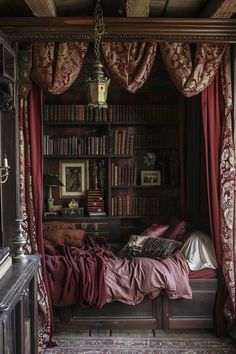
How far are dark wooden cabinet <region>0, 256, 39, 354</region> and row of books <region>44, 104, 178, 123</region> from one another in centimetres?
255

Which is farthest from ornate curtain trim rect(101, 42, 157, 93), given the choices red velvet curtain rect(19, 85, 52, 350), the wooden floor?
the wooden floor

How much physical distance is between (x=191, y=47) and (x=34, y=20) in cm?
123

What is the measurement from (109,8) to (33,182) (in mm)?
1421

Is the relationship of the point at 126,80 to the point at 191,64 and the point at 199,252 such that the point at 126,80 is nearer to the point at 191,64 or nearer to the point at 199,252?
the point at 191,64

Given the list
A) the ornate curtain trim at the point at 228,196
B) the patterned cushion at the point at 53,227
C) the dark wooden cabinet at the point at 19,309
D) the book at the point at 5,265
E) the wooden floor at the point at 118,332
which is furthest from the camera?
the patterned cushion at the point at 53,227

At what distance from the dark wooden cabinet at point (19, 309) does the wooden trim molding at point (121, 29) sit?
162 centimetres

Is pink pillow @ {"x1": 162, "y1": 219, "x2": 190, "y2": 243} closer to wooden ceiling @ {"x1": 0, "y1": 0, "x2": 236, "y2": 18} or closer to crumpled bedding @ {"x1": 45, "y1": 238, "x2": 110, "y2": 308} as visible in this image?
crumpled bedding @ {"x1": 45, "y1": 238, "x2": 110, "y2": 308}

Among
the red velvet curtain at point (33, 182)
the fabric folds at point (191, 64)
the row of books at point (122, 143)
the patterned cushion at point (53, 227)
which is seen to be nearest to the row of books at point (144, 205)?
the row of books at point (122, 143)

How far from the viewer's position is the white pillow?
11.7 ft

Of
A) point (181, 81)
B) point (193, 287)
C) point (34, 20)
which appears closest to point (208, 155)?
point (181, 81)

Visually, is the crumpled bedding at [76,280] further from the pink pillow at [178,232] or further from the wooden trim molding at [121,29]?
the wooden trim molding at [121,29]

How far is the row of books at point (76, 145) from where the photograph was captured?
4871mm

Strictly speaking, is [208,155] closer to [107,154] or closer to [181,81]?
[181,81]

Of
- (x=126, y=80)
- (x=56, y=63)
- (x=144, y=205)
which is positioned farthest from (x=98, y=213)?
(x=56, y=63)
